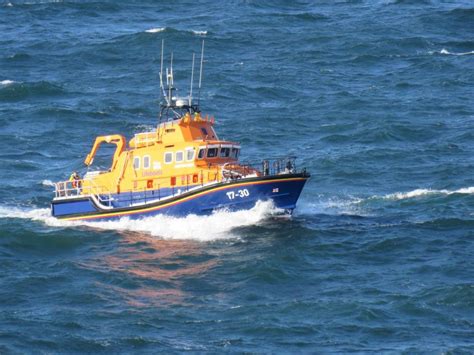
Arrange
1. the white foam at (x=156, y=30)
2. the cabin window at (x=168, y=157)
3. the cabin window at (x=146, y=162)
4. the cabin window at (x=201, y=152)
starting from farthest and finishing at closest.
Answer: the white foam at (x=156, y=30), the cabin window at (x=146, y=162), the cabin window at (x=168, y=157), the cabin window at (x=201, y=152)

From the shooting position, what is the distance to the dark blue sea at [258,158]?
117 feet

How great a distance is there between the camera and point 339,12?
90.1m

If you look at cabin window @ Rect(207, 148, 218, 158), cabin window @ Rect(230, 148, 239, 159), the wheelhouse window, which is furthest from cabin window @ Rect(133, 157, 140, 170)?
cabin window @ Rect(230, 148, 239, 159)

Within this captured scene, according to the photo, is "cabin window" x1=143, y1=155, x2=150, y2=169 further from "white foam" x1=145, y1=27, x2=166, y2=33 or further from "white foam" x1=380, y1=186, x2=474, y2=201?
"white foam" x1=145, y1=27, x2=166, y2=33

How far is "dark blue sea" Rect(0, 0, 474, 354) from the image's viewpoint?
117ft

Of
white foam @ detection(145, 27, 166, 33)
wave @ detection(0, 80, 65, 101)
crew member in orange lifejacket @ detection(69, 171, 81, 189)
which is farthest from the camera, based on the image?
white foam @ detection(145, 27, 166, 33)

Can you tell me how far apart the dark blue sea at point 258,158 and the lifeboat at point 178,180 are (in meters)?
0.66

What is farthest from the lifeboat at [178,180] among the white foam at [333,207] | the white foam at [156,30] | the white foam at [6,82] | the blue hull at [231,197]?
the white foam at [156,30]

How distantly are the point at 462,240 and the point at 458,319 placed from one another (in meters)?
8.51

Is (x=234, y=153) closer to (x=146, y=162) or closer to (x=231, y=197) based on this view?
(x=231, y=197)

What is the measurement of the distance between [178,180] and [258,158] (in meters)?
9.41

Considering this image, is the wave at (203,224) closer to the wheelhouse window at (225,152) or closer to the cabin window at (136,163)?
the cabin window at (136,163)

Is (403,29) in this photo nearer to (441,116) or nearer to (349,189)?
(441,116)

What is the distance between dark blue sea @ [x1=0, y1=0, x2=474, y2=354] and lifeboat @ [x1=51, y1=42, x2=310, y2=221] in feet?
2.15
